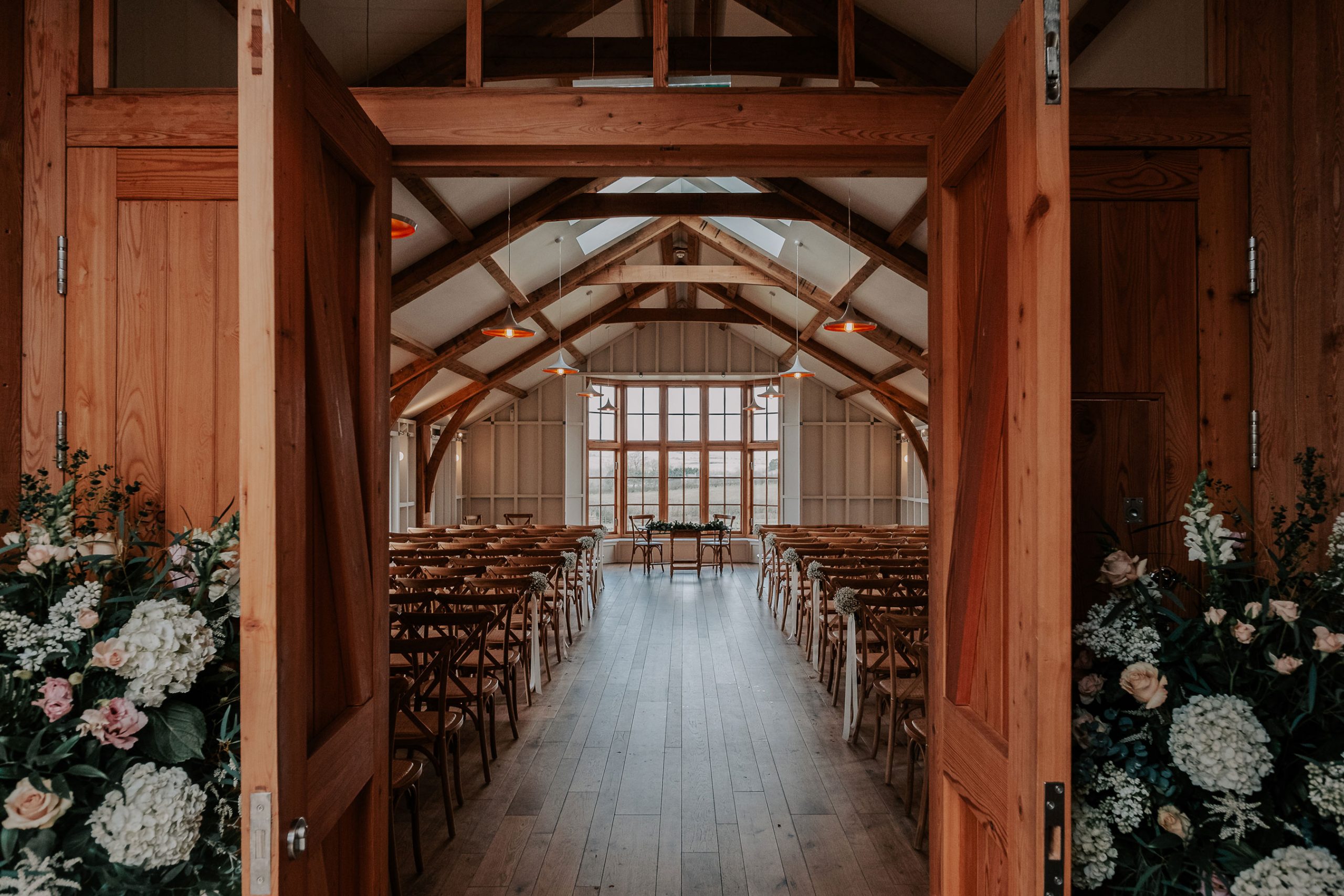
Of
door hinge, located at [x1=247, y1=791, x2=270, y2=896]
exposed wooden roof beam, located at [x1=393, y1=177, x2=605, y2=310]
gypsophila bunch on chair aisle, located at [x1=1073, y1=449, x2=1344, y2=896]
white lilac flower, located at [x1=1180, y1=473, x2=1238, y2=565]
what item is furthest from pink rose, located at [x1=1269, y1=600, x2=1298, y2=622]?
exposed wooden roof beam, located at [x1=393, y1=177, x2=605, y2=310]

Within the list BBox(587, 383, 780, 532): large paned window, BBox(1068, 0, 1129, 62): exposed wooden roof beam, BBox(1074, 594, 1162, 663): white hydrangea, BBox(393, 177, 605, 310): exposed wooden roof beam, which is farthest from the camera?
BBox(587, 383, 780, 532): large paned window

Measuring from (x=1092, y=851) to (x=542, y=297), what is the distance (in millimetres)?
9198

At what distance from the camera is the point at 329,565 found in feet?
5.89

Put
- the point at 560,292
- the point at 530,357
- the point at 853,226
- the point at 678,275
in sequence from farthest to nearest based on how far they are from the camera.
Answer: the point at 530,357, the point at 678,275, the point at 560,292, the point at 853,226

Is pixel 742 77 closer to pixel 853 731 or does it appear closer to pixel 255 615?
pixel 255 615

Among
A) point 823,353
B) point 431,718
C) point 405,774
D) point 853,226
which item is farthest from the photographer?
point 823,353

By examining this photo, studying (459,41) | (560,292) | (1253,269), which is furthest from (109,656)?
(560,292)

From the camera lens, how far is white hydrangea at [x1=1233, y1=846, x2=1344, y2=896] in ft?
4.66

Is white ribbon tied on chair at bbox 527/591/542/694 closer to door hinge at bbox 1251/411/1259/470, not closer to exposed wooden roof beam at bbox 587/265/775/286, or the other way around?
door hinge at bbox 1251/411/1259/470

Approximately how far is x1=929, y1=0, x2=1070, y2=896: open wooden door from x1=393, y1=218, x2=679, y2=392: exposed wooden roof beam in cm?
808

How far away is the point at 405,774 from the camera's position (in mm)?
2893

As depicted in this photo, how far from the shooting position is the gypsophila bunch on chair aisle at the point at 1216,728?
4.99 feet

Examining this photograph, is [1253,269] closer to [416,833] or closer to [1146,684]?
[1146,684]

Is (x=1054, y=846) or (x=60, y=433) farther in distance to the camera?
(x=60, y=433)
